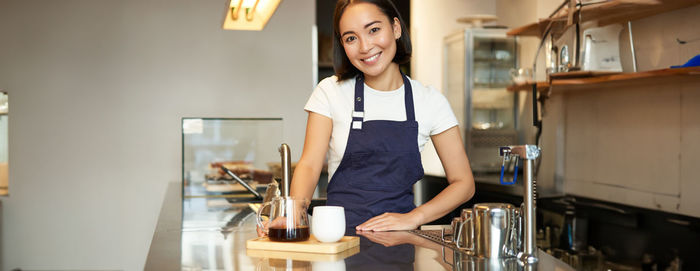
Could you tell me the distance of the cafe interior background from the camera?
156 inches

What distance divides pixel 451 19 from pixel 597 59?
7.10ft

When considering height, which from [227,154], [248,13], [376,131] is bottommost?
[227,154]

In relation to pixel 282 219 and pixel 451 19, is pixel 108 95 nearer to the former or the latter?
pixel 451 19

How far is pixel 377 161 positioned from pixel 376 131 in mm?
86

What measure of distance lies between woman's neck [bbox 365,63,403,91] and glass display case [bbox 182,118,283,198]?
4.37 feet

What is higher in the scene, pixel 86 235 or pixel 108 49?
pixel 108 49

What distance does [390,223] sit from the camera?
5.50 feet

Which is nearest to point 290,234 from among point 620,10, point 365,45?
point 365,45

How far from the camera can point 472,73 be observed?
4.82 m

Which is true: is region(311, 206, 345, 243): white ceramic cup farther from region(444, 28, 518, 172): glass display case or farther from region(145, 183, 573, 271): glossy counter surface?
region(444, 28, 518, 172): glass display case

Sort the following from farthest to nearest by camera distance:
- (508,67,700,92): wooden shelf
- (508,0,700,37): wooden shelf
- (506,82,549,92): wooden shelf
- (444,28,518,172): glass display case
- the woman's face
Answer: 1. (444,28,518,172): glass display case
2. (506,82,549,92): wooden shelf
3. (508,0,700,37): wooden shelf
4. (508,67,700,92): wooden shelf
5. the woman's face

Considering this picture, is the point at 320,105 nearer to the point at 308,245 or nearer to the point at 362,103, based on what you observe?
the point at 362,103

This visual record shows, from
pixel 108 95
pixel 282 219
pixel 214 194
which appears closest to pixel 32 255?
pixel 108 95

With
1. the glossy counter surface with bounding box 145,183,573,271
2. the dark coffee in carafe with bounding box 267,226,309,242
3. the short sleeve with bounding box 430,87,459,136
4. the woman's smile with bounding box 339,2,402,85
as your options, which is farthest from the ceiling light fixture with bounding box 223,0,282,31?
the dark coffee in carafe with bounding box 267,226,309,242
